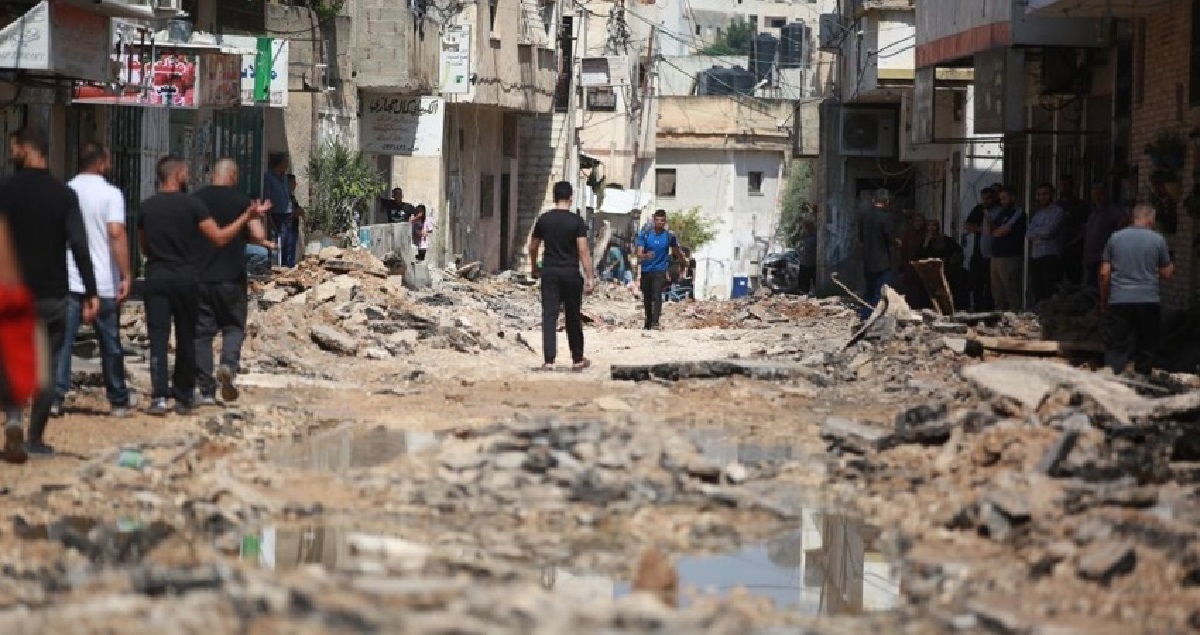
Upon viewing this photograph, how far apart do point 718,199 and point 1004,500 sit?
62926 mm

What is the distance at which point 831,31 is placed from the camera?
45562 mm

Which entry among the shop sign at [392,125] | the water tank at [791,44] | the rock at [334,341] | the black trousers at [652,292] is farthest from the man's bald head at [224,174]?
the water tank at [791,44]

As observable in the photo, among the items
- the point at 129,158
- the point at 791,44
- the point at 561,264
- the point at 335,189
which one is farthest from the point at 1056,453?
the point at 791,44

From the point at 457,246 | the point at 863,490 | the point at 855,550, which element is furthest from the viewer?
the point at 457,246

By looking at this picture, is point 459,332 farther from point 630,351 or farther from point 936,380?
point 936,380

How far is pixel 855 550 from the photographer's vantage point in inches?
366

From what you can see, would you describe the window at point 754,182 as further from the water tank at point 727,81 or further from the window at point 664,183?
the water tank at point 727,81

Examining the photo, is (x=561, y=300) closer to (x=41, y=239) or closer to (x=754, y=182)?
(x=41, y=239)

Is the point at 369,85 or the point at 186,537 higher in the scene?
the point at 369,85

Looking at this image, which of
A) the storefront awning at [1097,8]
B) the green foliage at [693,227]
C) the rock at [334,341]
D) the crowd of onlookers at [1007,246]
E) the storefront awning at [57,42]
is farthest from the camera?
the green foliage at [693,227]

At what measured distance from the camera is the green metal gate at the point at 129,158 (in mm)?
26469

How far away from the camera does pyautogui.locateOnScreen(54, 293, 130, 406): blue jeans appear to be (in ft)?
39.0

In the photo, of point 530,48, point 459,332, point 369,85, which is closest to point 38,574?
point 459,332

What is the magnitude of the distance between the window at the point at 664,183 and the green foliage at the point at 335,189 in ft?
124
